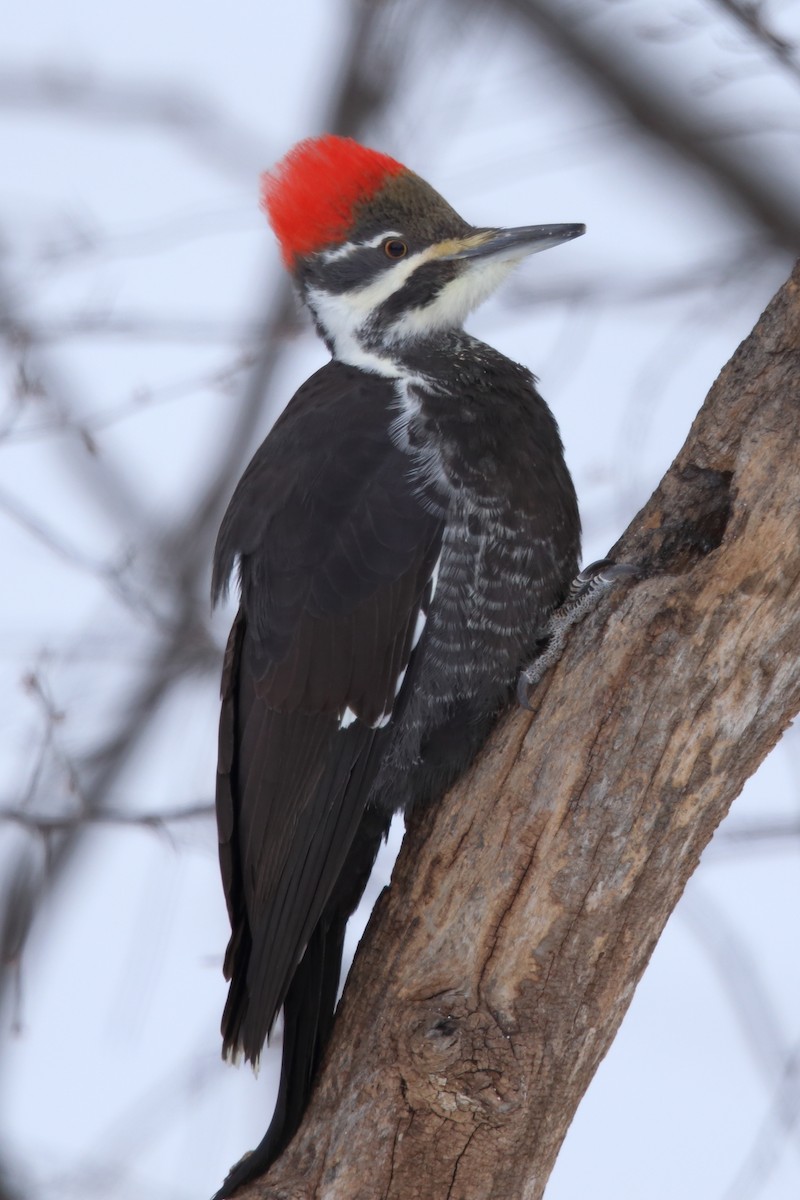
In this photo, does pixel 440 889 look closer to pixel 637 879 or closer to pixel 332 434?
pixel 637 879

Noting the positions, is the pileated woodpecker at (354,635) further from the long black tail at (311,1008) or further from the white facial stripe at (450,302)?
the white facial stripe at (450,302)

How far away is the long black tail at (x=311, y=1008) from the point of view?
2.51 meters

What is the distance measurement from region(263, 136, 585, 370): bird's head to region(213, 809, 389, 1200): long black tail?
117 centimetres

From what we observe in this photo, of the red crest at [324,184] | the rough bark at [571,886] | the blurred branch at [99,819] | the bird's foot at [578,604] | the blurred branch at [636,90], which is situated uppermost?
the red crest at [324,184]

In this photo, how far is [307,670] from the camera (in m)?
2.76

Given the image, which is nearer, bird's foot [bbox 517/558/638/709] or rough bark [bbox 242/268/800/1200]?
rough bark [bbox 242/268/800/1200]

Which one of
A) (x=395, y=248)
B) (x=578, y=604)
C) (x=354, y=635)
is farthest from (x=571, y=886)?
(x=395, y=248)

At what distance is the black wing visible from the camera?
2.66m

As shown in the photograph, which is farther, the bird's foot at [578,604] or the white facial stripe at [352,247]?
the white facial stripe at [352,247]

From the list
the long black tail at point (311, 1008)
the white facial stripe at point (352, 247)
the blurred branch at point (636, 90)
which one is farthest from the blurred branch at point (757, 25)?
the long black tail at point (311, 1008)

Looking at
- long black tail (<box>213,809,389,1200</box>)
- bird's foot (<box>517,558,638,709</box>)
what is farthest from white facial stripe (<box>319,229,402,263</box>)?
long black tail (<box>213,809,389,1200</box>)

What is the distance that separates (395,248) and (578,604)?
1091 mm

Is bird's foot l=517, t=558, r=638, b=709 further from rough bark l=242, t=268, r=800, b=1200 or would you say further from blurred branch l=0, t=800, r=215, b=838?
blurred branch l=0, t=800, r=215, b=838

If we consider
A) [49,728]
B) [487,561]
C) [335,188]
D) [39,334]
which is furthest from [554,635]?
[39,334]
